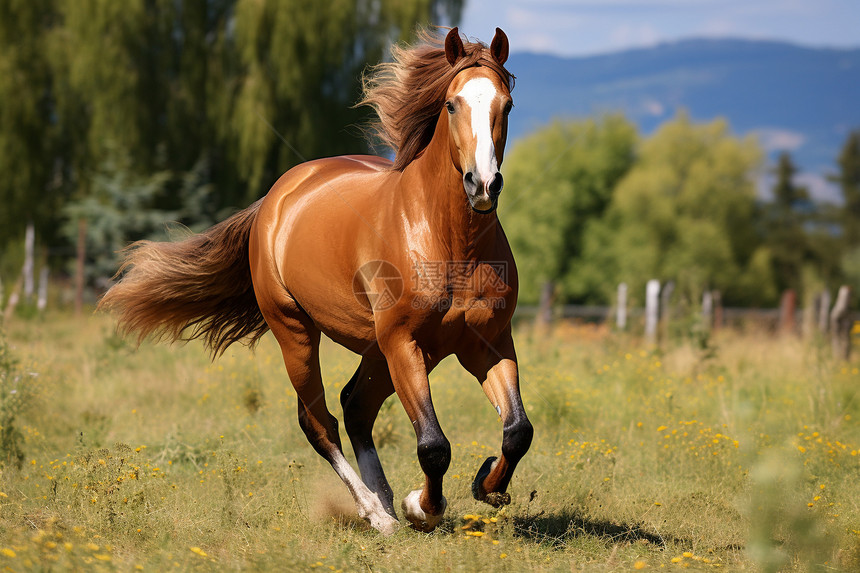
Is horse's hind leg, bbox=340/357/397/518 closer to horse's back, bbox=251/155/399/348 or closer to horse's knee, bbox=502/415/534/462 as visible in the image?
horse's back, bbox=251/155/399/348

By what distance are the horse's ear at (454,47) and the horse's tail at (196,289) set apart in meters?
2.44

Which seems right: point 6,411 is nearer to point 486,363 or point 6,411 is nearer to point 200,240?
point 200,240

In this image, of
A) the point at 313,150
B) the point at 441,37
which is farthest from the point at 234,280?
the point at 313,150

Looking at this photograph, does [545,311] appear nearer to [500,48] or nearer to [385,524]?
[385,524]

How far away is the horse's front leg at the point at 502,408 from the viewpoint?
4.06 m

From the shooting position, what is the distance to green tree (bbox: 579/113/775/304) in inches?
1865

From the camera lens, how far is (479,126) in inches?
147

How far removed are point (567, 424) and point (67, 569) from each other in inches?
187

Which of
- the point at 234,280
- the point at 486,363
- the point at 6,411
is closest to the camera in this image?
the point at 486,363

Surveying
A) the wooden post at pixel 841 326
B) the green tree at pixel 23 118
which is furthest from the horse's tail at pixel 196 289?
the green tree at pixel 23 118

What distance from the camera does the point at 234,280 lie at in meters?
6.22

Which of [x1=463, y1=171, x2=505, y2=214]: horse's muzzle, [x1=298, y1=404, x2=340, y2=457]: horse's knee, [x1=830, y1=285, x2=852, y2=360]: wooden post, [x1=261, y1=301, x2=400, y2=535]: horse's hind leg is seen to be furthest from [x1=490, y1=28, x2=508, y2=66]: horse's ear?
[x1=830, y1=285, x2=852, y2=360]: wooden post

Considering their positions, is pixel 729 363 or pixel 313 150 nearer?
pixel 729 363

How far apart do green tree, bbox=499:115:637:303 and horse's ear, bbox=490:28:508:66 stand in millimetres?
41188
